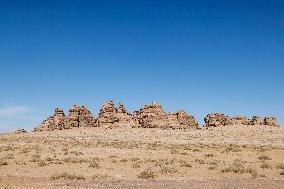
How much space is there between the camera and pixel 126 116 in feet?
366

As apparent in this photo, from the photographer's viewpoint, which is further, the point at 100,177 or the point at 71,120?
the point at 71,120

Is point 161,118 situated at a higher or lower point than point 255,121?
higher

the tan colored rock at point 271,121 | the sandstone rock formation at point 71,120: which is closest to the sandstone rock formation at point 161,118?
the sandstone rock formation at point 71,120

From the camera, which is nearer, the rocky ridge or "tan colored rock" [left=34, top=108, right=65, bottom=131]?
the rocky ridge

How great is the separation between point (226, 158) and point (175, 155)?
15.5 feet

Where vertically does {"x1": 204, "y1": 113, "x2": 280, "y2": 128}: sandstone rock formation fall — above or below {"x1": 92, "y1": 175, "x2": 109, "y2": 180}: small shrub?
above

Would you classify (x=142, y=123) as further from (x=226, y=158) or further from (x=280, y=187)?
(x=280, y=187)

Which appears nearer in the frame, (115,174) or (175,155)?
(115,174)

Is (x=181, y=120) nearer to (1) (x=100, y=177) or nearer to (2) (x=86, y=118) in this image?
(2) (x=86, y=118)

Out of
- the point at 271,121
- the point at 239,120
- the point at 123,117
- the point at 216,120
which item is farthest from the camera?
the point at 239,120

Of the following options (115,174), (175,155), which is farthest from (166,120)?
(115,174)

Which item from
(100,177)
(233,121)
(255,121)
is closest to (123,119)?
(233,121)

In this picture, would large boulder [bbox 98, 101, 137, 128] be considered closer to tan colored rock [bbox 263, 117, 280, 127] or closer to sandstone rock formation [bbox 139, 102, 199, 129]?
sandstone rock formation [bbox 139, 102, 199, 129]

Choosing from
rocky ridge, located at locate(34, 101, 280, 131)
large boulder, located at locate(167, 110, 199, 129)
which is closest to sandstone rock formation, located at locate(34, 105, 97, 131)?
rocky ridge, located at locate(34, 101, 280, 131)
